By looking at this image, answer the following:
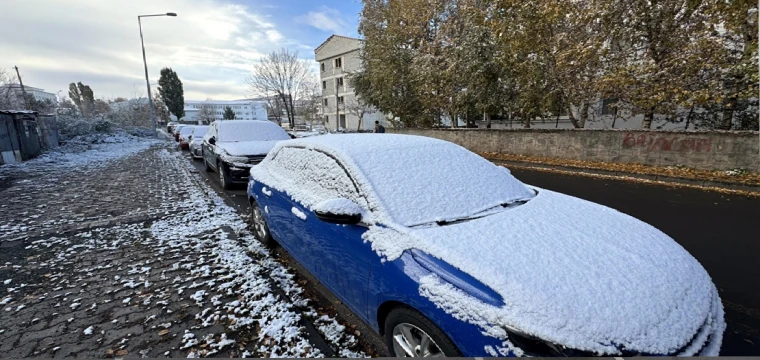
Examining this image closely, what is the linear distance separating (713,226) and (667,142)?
16.9 ft

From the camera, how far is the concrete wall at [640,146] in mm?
7371

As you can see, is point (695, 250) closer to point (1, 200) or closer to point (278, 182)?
point (278, 182)

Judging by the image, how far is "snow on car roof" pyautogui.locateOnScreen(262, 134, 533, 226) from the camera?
7.34 feet

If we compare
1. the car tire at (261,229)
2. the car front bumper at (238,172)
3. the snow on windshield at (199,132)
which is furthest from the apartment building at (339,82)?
the car tire at (261,229)

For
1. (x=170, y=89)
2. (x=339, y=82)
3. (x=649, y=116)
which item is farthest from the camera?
(x=170, y=89)

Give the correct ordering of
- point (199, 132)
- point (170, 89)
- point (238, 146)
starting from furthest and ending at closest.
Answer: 1. point (170, 89)
2. point (199, 132)
3. point (238, 146)

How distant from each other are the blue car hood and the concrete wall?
8413 mm

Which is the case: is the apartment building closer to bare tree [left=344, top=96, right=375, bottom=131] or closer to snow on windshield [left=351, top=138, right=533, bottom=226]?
bare tree [left=344, top=96, right=375, bottom=131]

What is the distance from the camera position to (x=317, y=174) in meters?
2.92

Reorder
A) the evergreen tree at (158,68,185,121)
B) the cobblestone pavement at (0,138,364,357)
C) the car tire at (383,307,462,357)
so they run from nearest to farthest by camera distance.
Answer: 1. the car tire at (383,307,462,357)
2. the cobblestone pavement at (0,138,364,357)
3. the evergreen tree at (158,68,185,121)

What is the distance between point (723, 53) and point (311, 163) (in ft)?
34.8

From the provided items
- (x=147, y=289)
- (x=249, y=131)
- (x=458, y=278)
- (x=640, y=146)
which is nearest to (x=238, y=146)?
(x=249, y=131)

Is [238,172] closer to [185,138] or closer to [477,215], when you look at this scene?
[477,215]

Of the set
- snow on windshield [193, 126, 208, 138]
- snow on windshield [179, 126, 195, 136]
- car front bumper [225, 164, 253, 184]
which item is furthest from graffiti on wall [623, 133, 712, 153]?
snow on windshield [179, 126, 195, 136]
